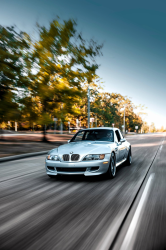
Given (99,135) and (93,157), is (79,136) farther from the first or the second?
(93,157)

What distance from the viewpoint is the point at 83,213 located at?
13.7 ft

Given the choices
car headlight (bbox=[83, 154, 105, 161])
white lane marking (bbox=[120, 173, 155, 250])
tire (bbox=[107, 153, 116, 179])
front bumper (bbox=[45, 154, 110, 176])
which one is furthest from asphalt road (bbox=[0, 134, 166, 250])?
car headlight (bbox=[83, 154, 105, 161])

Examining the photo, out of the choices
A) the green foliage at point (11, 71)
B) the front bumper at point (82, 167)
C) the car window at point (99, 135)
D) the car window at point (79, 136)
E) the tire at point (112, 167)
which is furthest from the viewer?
the green foliage at point (11, 71)

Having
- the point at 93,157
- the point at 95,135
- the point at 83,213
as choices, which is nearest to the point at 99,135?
the point at 95,135

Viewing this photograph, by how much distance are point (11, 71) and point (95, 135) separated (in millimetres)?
6082

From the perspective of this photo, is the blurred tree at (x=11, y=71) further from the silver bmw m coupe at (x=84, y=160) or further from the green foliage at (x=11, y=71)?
the silver bmw m coupe at (x=84, y=160)

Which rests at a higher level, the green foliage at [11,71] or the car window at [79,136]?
the green foliage at [11,71]

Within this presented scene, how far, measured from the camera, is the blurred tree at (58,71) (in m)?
13.0

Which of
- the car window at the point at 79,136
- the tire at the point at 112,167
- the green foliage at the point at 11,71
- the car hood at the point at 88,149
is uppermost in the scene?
the green foliage at the point at 11,71

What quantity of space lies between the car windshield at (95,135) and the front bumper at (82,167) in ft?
5.49

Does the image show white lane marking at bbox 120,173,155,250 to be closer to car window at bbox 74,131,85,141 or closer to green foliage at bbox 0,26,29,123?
car window at bbox 74,131,85,141

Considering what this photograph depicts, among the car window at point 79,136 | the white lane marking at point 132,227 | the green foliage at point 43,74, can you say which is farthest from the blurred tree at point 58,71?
the white lane marking at point 132,227

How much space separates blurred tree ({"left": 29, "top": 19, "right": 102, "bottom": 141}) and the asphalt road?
7172 millimetres

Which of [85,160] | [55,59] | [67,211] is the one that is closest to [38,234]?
[67,211]
